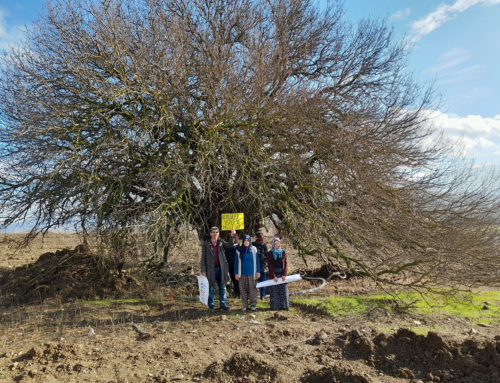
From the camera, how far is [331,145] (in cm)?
922

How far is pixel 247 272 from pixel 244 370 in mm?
2988

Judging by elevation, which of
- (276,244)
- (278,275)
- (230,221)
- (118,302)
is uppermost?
(230,221)

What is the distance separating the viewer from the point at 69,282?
991cm

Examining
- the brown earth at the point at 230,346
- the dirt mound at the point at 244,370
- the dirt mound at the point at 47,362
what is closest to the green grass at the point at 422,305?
the brown earth at the point at 230,346

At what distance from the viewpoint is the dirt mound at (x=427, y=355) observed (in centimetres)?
448

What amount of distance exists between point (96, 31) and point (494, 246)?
1020 centimetres

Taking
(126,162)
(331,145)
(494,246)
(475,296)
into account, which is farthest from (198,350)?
(494,246)

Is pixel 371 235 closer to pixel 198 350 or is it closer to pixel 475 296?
pixel 475 296

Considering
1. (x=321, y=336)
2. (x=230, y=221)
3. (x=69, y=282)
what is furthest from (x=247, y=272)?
(x=69, y=282)

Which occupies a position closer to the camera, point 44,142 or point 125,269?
point 44,142

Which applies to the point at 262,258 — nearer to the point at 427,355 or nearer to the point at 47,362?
the point at 427,355

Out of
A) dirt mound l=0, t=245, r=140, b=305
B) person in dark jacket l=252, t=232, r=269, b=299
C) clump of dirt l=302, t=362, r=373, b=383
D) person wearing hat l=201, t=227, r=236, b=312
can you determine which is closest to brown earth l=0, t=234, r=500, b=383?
clump of dirt l=302, t=362, r=373, b=383

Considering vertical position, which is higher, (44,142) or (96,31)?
(96,31)

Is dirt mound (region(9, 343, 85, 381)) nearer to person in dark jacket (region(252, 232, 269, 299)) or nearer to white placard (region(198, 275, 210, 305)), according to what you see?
white placard (region(198, 275, 210, 305))
